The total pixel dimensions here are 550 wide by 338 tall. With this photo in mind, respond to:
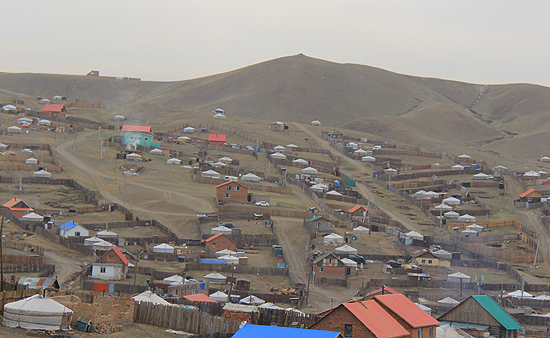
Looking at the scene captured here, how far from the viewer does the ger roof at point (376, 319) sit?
2769cm

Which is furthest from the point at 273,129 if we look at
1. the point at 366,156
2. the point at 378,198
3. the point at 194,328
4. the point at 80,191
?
the point at 194,328

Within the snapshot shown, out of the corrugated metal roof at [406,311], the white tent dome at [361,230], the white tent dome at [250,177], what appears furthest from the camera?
the white tent dome at [250,177]

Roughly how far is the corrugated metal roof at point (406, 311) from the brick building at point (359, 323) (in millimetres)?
893

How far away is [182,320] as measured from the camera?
31125 millimetres

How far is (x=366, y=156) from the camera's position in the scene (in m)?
132

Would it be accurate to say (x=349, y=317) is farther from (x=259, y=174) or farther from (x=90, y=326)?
(x=259, y=174)

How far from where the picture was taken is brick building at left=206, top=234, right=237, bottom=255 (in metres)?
63.5

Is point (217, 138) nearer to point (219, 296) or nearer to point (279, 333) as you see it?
point (219, 296)

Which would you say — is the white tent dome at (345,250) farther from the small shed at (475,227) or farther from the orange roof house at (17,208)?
the orange roof house at (17,208)

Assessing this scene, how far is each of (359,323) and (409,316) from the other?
147 inches

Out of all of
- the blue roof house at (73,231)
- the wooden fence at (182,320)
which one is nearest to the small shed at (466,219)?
the blue roof house at (73,231)

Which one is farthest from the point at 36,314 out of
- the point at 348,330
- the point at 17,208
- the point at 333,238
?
the point at 333,238

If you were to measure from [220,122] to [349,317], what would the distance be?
402ft

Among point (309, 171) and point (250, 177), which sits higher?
point (309, 171)
